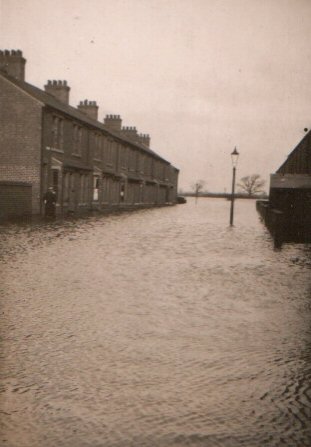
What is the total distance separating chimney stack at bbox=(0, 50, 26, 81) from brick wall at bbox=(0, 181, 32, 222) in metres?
7.57

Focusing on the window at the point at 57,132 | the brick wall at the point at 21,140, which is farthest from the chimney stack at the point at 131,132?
the brick wall at the point at 21,140

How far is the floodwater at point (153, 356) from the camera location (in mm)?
3387

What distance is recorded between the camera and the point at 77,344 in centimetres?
514

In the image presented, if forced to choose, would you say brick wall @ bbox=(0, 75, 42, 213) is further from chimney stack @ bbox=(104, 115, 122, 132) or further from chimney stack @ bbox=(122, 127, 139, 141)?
chimney stack @ bbox=(122, 127, 139, 141)

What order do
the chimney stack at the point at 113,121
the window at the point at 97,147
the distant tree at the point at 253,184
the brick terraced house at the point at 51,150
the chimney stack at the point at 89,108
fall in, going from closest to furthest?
the brick terraced house at the point at 51,150
the window at the point at 97,147
the chimney stack at the point at 89,108
the chimney stack at the point at 113,121
the distant tree at the point at 253,184

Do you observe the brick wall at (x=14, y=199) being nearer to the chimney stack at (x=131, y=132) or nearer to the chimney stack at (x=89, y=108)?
the chimney stack at (x=89, y=108)

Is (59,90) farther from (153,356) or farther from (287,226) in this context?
(153,356)

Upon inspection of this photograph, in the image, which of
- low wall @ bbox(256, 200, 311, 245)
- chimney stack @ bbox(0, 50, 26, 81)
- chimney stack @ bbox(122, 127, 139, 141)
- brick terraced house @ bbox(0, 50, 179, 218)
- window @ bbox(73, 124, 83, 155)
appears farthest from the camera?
chimney stack @ bbox(122, 127, 139, 141)

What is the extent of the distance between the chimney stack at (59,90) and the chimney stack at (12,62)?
6.09m

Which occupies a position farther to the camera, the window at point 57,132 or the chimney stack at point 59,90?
the chimney stack at point 59,90

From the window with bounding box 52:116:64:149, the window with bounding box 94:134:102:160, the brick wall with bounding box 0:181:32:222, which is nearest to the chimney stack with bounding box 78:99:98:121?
the window with bounding box 94:134:102:160

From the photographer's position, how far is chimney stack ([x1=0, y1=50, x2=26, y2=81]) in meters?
28.9

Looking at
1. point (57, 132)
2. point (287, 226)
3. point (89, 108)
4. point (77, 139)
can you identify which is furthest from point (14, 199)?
point (89, 108)

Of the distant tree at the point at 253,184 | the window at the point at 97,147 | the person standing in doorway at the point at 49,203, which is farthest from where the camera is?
the distant tree at the point at 253,184
